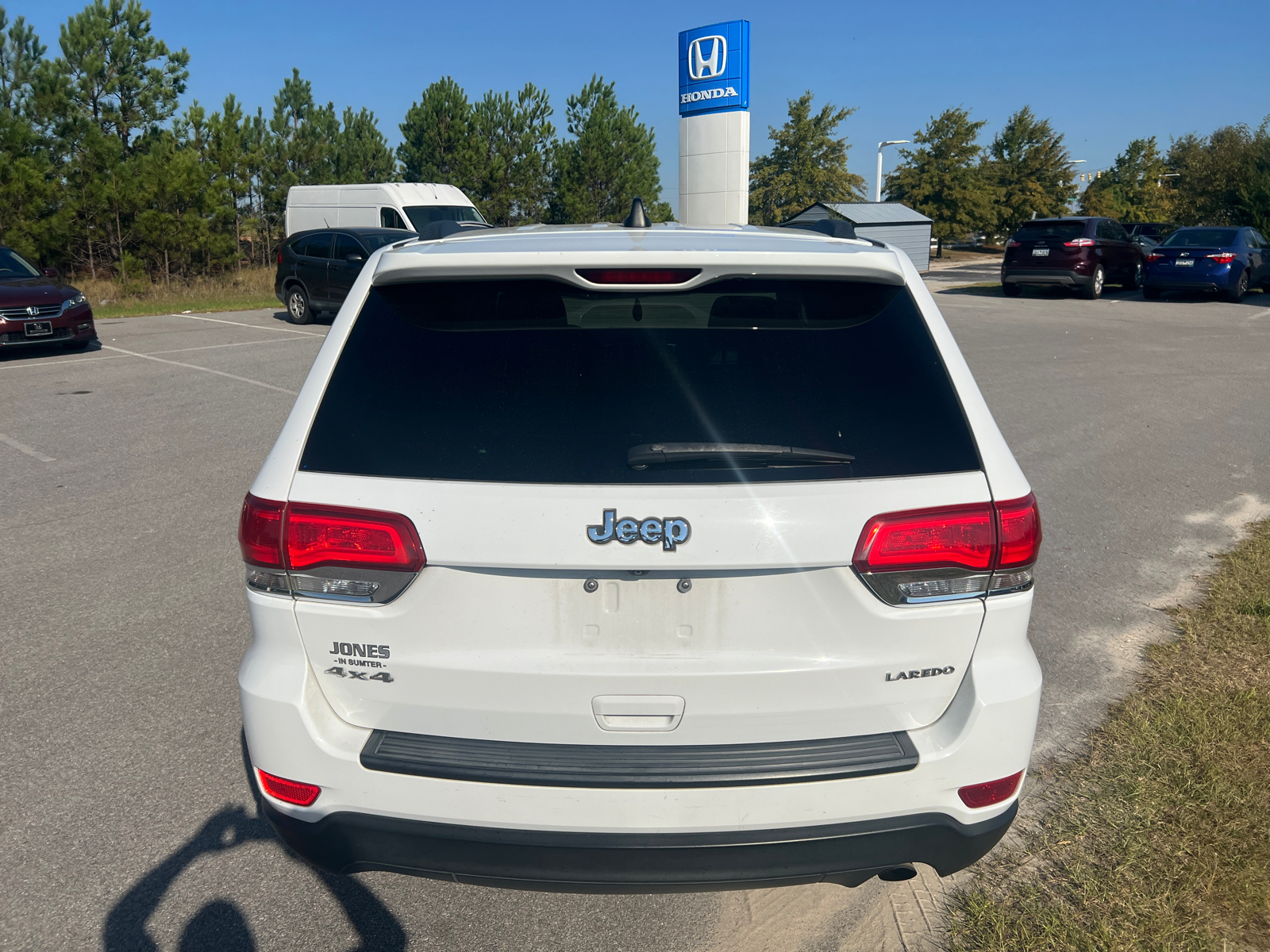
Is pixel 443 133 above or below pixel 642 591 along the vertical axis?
above

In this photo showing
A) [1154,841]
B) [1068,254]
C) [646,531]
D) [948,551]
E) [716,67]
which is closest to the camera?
[646,531]

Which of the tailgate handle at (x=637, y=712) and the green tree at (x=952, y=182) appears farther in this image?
the green tree at (x=952, y=182)

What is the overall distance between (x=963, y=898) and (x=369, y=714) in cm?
181

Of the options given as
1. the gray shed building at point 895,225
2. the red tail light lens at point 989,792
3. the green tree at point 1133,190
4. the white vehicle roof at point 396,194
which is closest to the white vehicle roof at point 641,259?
the red tail light lens at point 989,792

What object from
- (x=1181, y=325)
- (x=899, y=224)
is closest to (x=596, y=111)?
(x=899, y=224)

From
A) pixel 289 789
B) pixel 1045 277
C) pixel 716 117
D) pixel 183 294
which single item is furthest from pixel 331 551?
pixel 716 117

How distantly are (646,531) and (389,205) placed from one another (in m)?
25.5

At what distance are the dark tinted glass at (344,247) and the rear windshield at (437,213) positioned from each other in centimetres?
585

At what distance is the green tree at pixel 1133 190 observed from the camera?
2623 inches

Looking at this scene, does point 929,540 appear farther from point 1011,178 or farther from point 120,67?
point 1011,178

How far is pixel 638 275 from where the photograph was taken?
225 cm

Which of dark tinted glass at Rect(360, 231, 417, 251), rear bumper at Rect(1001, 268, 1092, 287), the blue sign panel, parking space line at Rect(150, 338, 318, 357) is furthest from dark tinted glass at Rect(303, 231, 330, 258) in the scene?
rear bumper at Rect(1001, 268, 1092, 287)

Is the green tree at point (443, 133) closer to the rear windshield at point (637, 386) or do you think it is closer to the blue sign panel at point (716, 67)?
the blue sign panel at point (716, 67)

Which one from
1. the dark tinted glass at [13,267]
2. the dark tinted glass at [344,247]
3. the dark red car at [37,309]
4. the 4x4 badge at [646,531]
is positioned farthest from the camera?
the dark tinted glass at [344,247]
